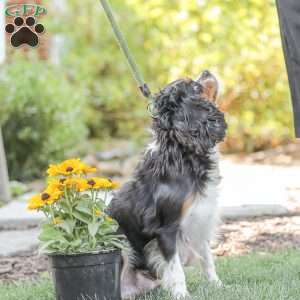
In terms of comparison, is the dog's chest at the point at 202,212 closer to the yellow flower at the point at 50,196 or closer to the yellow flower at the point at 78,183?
the yellow flower at the point at 78,183

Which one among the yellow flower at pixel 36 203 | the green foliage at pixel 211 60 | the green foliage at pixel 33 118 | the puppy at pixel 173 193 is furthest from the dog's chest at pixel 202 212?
the green foliage at pixel 211 60

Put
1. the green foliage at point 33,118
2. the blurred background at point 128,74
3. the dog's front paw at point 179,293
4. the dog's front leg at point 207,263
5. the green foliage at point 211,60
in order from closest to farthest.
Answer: the dog's front paw at point 179,293 < the dog's front leg at point 207,263 < the green foliage at point 33,118 < the blurred background at point 128,74 < the green foliage at point 211,60

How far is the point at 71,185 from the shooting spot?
3830 mm

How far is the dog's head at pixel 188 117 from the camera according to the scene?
13.6ft

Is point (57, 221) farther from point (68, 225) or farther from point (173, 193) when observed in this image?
point (173, 193)

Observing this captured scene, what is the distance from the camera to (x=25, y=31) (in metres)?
5.63

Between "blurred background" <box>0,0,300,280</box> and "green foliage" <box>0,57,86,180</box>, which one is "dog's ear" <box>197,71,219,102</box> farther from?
"green foliage" <box>0,57,86,180</box>

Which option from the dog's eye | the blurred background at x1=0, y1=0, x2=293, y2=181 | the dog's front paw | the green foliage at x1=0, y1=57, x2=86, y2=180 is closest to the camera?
the dog's front paw

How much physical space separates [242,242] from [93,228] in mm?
2186

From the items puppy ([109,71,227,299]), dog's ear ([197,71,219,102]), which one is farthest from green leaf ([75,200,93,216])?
dog's ear ([197,71,219,102])

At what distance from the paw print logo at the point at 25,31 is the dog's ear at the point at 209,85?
1559 millimetres

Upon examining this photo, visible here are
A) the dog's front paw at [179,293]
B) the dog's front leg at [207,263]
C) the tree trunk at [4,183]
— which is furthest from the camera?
the tree trunk at [4,183]

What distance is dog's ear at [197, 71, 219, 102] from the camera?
14.3ft

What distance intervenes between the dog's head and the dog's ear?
74 millimetres
